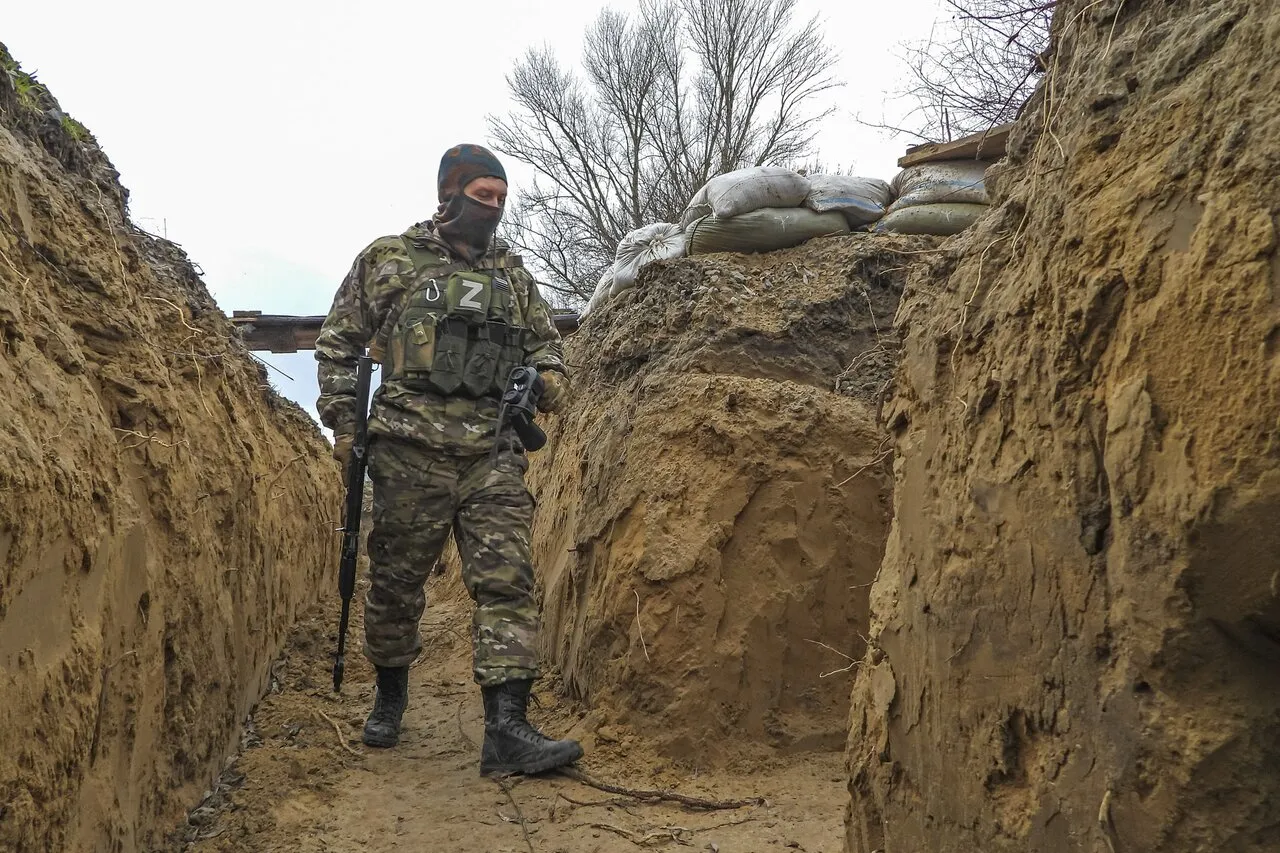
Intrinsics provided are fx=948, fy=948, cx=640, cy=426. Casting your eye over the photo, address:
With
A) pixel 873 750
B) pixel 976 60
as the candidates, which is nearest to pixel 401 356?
pixel 873 750

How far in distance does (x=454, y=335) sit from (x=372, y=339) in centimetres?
47

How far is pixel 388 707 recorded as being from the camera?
3.81m

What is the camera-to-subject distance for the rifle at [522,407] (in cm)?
373

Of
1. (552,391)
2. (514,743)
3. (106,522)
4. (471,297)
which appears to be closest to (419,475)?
(552,391)

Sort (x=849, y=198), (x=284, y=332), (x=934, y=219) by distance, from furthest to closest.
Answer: (x=284, y=332), (x=849, y=198), (x=934, y=219)

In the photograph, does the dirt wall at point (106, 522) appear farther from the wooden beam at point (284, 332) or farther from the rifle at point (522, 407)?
the wooden beam at point (284, 332)

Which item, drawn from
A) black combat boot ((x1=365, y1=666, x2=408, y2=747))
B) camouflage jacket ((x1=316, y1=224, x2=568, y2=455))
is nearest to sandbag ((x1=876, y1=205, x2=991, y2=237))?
camouflage jacket ((x1=316, y1=224, x2=568, y2=455))

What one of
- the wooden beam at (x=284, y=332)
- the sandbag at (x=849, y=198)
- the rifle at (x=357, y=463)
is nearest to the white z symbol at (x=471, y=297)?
the rifle at (x=357, y=463)

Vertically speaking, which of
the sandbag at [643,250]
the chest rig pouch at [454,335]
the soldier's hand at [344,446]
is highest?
the sandbag at [643,250]

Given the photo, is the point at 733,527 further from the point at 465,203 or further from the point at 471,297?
the point at 465,203

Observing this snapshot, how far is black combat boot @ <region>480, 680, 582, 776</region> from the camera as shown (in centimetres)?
326

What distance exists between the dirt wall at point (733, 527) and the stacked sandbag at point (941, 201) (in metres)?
0.38

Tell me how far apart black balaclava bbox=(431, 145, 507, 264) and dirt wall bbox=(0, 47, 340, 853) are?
113 cm

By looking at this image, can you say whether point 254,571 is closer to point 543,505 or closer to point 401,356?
point 401,356
